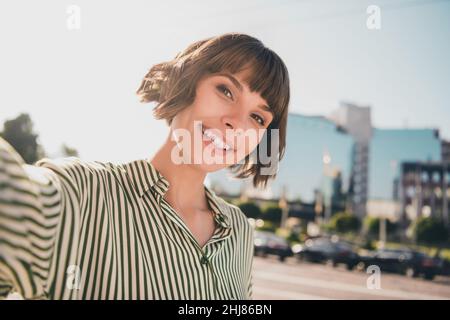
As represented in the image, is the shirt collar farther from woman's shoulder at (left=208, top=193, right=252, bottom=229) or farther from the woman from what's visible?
woman's shoulder at (left=208, top=193, right=252, bottom=229)

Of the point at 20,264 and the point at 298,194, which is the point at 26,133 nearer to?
the point at 20,264

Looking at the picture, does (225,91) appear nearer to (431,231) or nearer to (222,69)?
(222,69)

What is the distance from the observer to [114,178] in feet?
2.86

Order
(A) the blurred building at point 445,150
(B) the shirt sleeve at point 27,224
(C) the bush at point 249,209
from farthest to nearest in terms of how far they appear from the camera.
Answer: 1. (A) the blurred building at point 445,150
2. (C) the bush at point 249,209
3. (B) the shirt sleeve at point 27,224

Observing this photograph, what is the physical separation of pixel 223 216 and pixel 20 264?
741 mm

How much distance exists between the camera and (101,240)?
2.49 ft

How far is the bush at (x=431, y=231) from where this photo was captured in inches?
984

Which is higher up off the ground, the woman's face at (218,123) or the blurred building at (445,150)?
the woman's face at (218,123)

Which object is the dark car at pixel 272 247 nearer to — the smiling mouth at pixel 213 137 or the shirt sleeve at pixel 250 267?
the shirt sleeve at pixel 250 267

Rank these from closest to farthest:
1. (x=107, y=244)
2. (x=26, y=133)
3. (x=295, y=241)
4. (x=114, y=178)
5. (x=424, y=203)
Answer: (x=107, y=244)
(x=114, y=178)
(x=26, y=133)
(x=295, y=241)
(x=424, y=203)

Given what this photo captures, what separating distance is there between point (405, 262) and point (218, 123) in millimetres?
14610

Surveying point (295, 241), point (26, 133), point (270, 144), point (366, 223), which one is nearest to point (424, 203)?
point (366, 223)

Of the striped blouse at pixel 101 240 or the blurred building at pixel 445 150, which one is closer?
the striped blouse at pixel 101 240

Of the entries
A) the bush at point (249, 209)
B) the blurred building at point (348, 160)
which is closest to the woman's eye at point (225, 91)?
the bush at point (249, 209)
